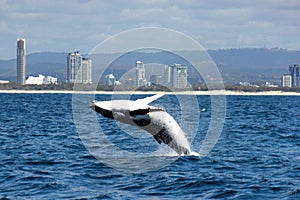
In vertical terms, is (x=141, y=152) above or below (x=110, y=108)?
below

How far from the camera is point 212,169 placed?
2406 centimetres

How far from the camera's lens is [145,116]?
20359mm

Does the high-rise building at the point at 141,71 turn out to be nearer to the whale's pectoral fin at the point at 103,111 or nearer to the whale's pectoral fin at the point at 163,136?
the whale's pectoral fin at the point at 163,136

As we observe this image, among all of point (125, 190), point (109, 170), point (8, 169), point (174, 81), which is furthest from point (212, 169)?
point (174, 81)

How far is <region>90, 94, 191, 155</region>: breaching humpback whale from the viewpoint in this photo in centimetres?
1911

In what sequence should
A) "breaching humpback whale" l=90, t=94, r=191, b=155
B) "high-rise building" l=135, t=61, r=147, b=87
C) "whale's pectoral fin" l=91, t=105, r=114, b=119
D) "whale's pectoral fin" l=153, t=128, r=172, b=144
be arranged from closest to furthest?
"whale's pectoral fin" l=91, t=105, r=114, b=119 → "breaching humpback whale" l=90, t=94, r=191, b=155 → "whale's pectoral fin" l=153, t=128, r=172, b=144 → "high-rise building" l=135, t=61, r=147, b=87

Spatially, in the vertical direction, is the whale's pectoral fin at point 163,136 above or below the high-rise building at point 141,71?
below

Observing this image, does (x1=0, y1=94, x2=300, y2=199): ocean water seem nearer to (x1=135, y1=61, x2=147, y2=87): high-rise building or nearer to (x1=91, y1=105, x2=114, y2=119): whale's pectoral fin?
(x1=91, y1=105, x2=114, y2=119): whale's pectoral fin

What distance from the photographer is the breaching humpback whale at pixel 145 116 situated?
19.1 m

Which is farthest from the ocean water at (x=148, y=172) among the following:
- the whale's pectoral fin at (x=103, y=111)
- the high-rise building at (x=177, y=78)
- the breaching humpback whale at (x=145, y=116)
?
the high-rise building at (x=177, y=78)

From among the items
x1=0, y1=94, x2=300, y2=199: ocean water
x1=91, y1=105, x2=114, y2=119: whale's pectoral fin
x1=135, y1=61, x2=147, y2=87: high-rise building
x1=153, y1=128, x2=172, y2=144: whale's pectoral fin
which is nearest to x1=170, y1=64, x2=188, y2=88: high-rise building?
x1=135, y1=61, x2=147, y2=87: high-rise building

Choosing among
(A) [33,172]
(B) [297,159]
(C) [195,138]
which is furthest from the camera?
(C) [195,138]

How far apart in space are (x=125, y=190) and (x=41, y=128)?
25.7 meters

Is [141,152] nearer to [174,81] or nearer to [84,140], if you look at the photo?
[84,140]
